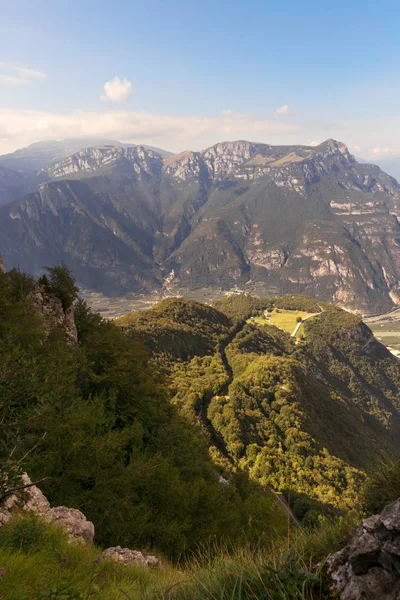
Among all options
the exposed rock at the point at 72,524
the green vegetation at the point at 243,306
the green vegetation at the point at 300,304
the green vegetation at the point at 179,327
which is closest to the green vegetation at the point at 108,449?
the exposed rock at the point at 72,524

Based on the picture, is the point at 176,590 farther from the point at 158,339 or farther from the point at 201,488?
the point at 158,339

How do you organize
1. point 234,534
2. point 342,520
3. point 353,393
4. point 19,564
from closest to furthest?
point 19,564, point 342,520, point 234,534, point 353,393

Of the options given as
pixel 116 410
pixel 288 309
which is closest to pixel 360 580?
pixel 116 410

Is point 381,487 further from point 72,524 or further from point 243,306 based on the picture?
point 243,306

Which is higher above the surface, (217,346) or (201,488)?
(201,488)

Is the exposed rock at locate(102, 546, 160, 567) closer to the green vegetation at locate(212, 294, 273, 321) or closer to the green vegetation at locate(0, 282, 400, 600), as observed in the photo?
the green vegetation at locate(0, 282, 400, 600)

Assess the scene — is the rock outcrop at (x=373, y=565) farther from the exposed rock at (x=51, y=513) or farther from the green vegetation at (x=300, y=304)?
the green vegetation at (x=300, y=304)
